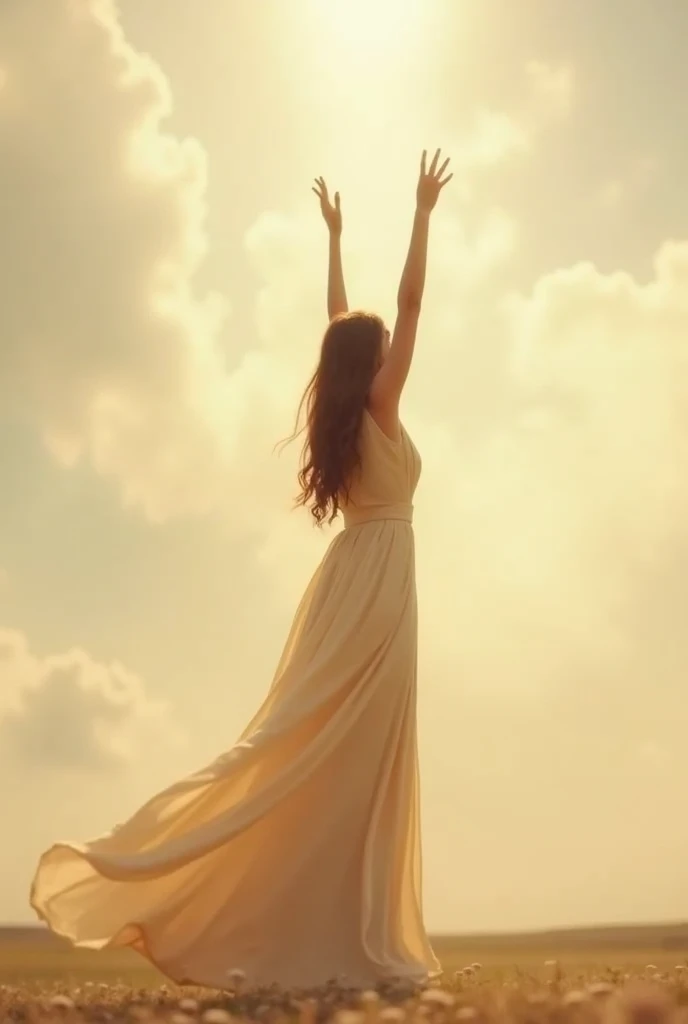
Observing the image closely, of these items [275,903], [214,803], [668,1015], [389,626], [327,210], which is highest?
[327,210]

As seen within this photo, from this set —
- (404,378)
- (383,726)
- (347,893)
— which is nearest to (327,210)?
(404,378)

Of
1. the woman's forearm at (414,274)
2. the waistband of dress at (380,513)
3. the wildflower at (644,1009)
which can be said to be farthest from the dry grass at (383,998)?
the woman's forearm at (414,274)

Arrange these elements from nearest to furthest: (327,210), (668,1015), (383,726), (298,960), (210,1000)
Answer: (668,1015) < (210,1000) < (298,960) < (383,726) < (327,210)

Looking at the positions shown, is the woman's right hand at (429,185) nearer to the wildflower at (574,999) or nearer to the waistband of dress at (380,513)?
the waistband of dress at (380,513)

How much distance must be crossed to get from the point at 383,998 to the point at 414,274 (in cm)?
403

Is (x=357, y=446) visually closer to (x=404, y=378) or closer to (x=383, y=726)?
(x=404, y=378)

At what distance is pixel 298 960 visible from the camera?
6.92 meters

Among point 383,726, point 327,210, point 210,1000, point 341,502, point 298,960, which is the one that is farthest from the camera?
point 327,210

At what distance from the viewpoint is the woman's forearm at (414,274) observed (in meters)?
7.54

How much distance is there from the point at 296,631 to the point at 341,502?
86cm

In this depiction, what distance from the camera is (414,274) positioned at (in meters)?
7.55

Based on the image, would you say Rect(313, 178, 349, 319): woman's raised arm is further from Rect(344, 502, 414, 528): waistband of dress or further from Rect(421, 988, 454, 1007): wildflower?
Rect(421, 988, 454, 1007): wildflower

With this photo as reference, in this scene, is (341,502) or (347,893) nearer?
(347,893)

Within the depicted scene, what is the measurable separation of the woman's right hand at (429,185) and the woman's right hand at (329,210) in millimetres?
1500
